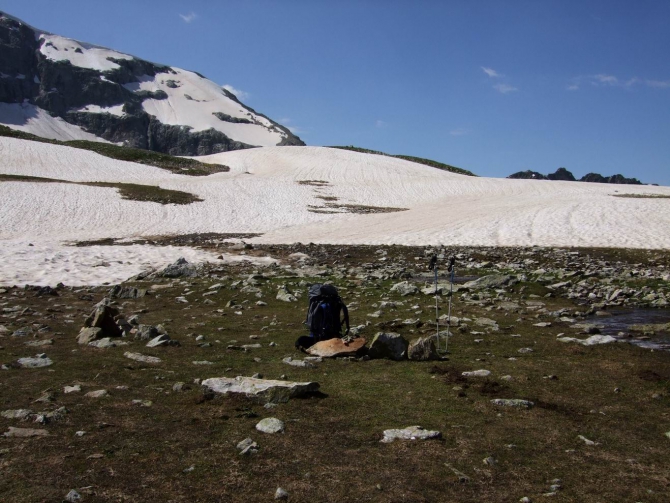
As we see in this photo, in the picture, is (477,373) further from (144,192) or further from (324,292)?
(144,192)

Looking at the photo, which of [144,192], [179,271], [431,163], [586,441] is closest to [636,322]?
[586,441]

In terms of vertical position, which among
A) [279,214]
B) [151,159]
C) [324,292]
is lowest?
[324,292]

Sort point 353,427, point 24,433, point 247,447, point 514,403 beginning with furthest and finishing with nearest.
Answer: point 514,403
point 353,427
point 24,433
point 247,447

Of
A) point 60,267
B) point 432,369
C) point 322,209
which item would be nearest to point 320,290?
point 432,369

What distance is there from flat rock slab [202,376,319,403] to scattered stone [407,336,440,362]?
2.90 meters

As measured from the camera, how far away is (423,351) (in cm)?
1065

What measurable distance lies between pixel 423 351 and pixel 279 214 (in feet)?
131

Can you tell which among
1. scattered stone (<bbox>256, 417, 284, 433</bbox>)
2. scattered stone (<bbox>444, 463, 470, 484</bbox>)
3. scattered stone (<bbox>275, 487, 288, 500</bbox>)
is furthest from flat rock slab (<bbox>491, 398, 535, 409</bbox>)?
scattered stone (<bbox>275, 487, 288, 500</bbox>)

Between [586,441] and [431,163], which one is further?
[431,163]

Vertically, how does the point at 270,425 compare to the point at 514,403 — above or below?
below

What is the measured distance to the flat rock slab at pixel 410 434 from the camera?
6.83 metres

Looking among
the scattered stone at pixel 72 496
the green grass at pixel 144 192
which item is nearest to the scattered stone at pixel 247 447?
the scattered stone at pixel 72 496

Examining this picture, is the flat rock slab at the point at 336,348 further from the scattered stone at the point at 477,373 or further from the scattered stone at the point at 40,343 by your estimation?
the scattered stone at the point at 40,343

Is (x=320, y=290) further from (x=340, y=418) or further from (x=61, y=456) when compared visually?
(x=61, y=456)
